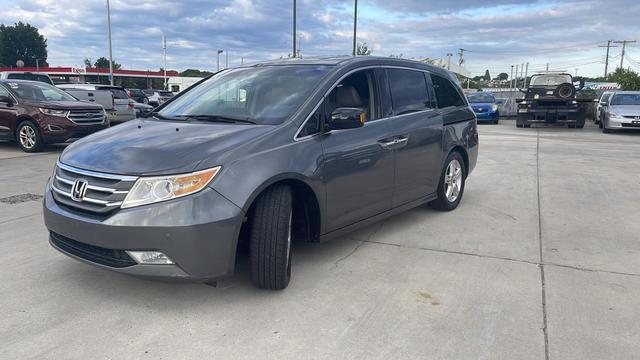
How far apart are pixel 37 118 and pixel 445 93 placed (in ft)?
29.0

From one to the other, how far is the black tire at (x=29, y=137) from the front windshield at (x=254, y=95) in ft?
24.5

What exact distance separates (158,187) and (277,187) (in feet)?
2.70

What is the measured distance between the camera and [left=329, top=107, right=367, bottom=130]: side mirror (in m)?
3.92

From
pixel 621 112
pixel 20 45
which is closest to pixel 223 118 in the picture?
pixel 621 112

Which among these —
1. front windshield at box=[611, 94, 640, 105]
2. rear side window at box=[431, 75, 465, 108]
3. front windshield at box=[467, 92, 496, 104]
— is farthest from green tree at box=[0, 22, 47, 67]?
rear side window at box=[431, 75, 465, 108]

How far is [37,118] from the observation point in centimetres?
1072

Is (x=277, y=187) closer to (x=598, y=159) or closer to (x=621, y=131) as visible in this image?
(x=598, y=159)

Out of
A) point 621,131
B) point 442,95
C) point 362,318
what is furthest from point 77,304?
point 621,131

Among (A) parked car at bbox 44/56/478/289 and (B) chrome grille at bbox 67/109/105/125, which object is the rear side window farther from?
(B) chrome grille at bbox 67/109/105/125

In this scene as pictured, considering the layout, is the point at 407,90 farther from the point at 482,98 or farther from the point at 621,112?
the point at 482,98

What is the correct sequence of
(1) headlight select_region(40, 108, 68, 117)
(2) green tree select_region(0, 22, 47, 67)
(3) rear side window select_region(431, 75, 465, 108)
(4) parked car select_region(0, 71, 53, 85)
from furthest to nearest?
(2) green tree select_region(0, 22, 47, 67)
(4) parked car select_region(0, 71, 53, 85)
(1) headlight select_region(40, 108, 68, 117)
(3) rear side window select_region(431, 75, 465, 108)

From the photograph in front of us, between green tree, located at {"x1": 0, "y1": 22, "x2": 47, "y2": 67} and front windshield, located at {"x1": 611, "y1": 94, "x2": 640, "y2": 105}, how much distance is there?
10684cm

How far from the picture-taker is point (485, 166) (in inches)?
378

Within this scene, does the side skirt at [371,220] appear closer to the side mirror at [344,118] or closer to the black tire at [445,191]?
the black tire at [445,191]
